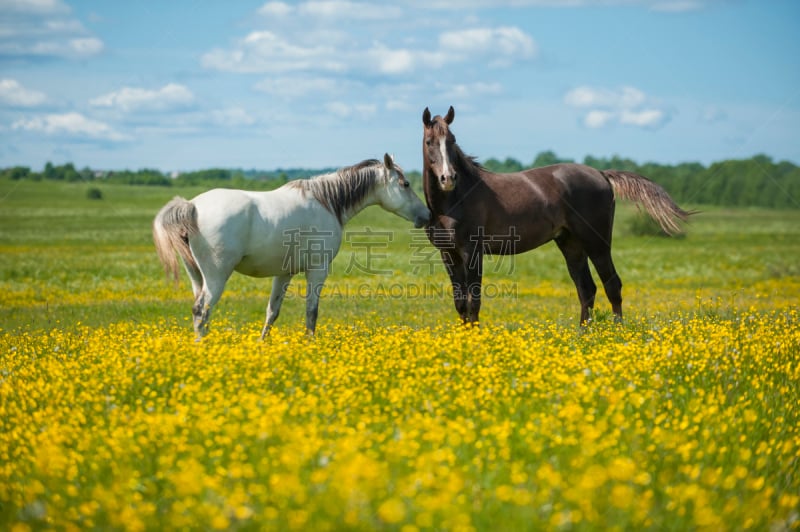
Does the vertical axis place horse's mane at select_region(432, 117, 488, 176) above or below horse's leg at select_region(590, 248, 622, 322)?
above

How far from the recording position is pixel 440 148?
941 cm

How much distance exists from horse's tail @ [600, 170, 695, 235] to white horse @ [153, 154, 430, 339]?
11.4ft

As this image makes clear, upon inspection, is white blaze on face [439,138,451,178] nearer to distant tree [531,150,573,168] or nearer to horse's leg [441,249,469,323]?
horse's leg [441,249,469,323]

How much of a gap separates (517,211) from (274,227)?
3547mm

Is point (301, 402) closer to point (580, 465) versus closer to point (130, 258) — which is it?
point (580, 465)

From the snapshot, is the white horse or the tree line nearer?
the white horse

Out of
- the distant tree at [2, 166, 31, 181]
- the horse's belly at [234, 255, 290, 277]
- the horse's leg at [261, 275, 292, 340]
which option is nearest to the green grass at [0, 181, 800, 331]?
the horse's leg at [261, 275, 292, 340]

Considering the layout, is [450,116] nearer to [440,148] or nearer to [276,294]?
[440,148]

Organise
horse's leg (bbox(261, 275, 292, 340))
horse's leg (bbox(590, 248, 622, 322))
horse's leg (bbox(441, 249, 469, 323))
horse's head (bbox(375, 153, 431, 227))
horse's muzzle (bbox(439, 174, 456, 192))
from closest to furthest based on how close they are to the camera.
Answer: horse's muzzle (bbox(439, 174, 456, 192)) → horse's leg (bbox(261, 275, 292, 340)) → horse's leg (bbox(441, 249, 469, 323)) → horse's head (bbox(375, 153, 431, 227)) → horse's leg (bbox(590, 248, 622, 322))

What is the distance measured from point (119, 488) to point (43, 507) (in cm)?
43

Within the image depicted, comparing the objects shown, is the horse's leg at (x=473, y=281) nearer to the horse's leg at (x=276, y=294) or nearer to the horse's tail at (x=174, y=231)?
the horse's leg at (x=276, y=294)

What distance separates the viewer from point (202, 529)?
12.4ft

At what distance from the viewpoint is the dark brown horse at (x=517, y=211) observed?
9.88m

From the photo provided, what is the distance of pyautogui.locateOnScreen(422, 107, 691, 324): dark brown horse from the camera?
32.4 ft
